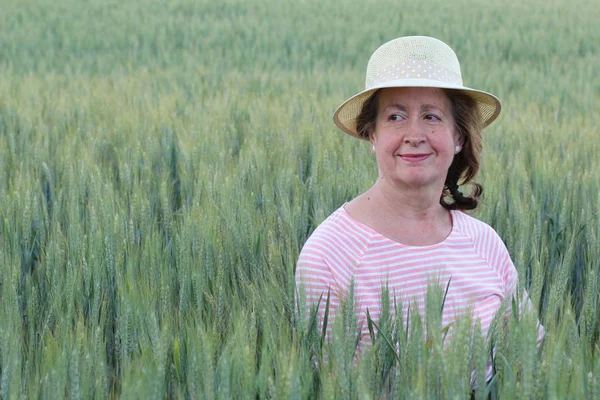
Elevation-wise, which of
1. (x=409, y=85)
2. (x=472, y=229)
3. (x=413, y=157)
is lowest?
(x=472, y=229)

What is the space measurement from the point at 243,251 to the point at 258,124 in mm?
1839

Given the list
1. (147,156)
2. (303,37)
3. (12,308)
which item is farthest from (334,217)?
(303,37)

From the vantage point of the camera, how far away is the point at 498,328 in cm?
132

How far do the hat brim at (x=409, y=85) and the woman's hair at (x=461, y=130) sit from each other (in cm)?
2

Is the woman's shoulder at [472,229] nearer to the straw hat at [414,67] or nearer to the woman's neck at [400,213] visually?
the woman's neck at [400,213]

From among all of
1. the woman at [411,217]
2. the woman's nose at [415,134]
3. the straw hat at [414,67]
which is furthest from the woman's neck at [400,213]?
the straw hat at [414,67]

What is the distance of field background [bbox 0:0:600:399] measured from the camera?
1.15 m

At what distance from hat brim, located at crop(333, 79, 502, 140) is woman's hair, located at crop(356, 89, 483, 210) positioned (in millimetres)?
19

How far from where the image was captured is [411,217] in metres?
1.85

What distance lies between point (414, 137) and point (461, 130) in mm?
219

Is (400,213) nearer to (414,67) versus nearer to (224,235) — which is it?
(414,67)

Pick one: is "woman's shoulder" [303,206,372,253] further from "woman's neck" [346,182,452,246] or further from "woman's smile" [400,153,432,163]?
"woman's smile" [400,153,432,163]

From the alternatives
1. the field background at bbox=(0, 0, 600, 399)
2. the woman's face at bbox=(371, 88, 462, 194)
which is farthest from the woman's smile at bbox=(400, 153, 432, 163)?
the field background at bbox=(0, 0, 600, 399)

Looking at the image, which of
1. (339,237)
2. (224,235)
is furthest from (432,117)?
(224,235)
